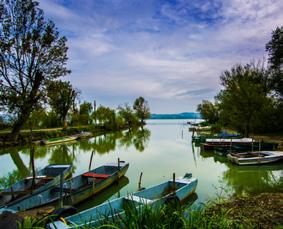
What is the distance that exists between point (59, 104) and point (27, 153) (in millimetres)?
22784

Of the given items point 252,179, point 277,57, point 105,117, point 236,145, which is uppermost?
point 277,57

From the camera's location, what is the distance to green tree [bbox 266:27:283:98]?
2841 centimetres

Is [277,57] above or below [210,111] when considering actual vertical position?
above

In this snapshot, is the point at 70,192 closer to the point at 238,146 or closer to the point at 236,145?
the point at 238,146

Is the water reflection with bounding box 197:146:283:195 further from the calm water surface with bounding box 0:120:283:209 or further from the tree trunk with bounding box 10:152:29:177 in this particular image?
the tree trunk with bounding box 10:152:29:177

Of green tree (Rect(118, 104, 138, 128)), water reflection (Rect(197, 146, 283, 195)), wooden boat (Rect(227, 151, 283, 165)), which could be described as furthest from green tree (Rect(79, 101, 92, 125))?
wooden boat (Rect(227, 151, 283, 165))

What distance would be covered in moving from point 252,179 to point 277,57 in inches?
903

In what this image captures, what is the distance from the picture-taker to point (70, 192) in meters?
8.20

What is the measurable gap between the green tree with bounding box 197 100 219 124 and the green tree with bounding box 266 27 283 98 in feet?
59.5

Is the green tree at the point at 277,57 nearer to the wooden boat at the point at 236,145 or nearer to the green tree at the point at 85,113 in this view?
the wooden boat at the point at 236,145

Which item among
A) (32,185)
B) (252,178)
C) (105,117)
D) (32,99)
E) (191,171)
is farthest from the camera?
(105,117)

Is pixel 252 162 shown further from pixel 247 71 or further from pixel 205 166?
pixel 247 71

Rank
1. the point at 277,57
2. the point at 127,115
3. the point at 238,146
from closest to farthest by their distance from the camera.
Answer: the point at 238,146 < the point at 277,57 < the point at 127,115

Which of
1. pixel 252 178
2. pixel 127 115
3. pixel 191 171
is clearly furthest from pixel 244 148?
pixel 127 115
